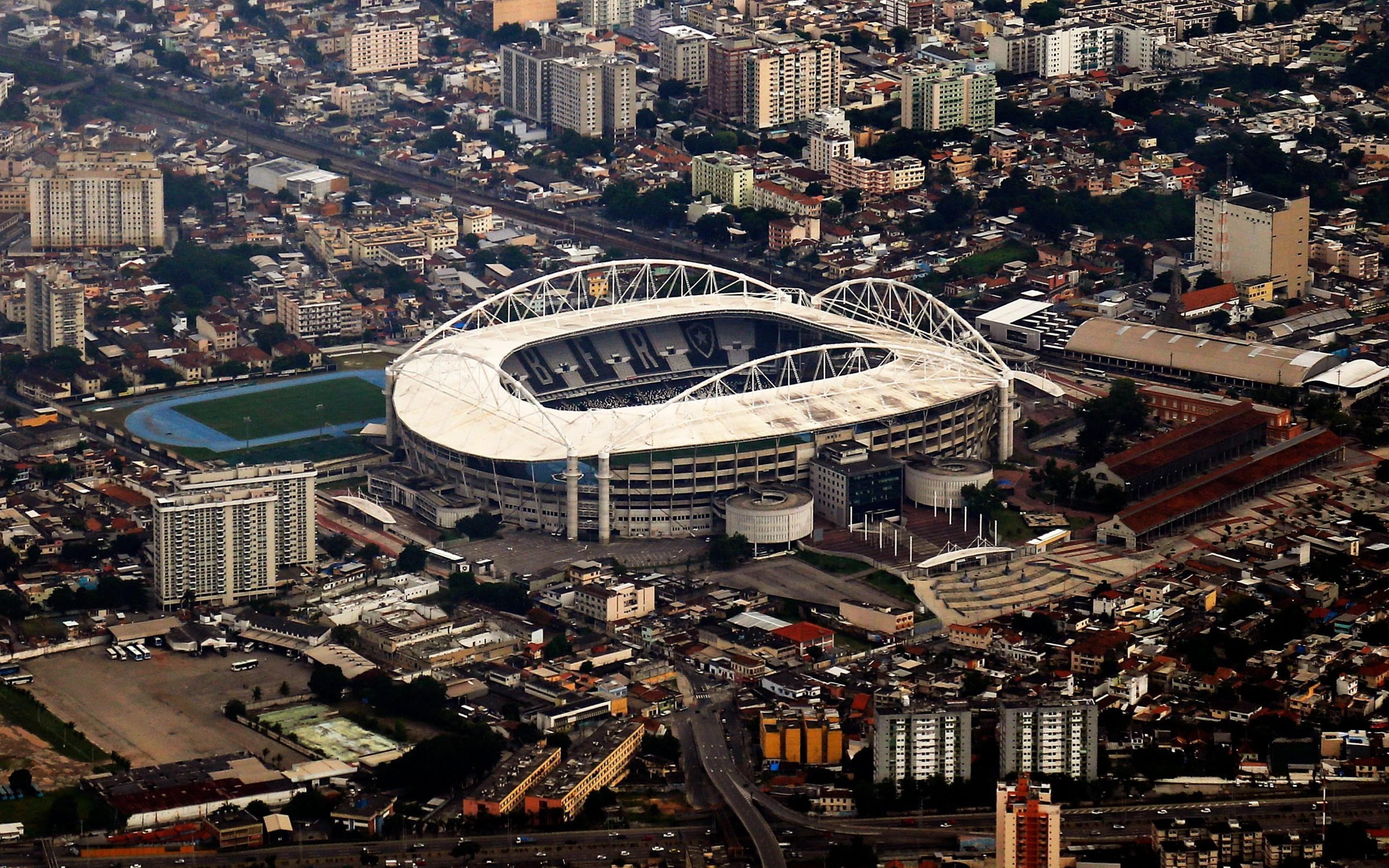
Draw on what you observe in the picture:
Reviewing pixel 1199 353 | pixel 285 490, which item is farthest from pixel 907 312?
pixel 285 490

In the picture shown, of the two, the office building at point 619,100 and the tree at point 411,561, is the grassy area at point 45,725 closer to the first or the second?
the tree at point 411,561

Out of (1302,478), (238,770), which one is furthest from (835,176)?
(238,770)

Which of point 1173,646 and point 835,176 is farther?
point 835,176

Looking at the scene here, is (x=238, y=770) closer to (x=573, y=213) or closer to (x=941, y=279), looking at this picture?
(x=941, y=279)

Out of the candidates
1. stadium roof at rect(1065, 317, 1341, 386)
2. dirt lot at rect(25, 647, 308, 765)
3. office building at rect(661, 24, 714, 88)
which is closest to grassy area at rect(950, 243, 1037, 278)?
stadium roof at rect(1065, 317, 1341, 386)

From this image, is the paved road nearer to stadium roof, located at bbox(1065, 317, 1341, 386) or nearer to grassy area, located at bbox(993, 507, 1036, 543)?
grassy area, located at bbox(993, 507, 1036, 543)

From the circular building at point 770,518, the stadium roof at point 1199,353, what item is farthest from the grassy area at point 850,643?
the stadium roof at point 1199,353
